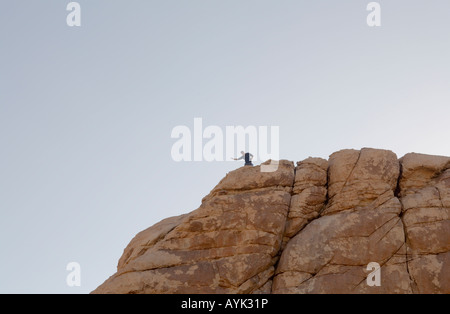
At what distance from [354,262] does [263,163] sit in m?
9.25

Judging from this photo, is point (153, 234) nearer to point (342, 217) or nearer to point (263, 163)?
point (263, 163)

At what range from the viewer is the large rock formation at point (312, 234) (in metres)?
28.0

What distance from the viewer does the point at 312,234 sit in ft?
98.6

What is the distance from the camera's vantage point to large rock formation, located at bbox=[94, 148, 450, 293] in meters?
28.0

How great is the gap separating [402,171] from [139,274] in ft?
58.6

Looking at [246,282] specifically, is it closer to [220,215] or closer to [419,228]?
[220,215]

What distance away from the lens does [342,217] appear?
30.3 meters

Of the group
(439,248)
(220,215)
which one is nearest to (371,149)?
(439,248)

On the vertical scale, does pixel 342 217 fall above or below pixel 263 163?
below
